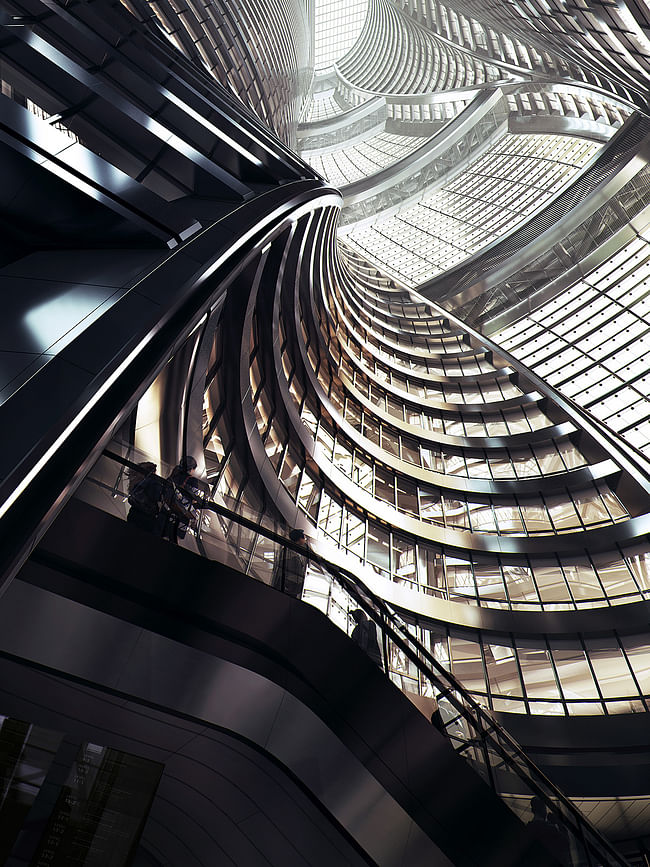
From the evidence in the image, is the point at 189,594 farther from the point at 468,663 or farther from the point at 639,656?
the point at 639,656

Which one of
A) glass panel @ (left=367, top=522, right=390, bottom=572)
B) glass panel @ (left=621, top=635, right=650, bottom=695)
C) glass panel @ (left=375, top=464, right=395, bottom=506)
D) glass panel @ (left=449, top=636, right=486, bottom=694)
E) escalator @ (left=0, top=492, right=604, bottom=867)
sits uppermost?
glass panel @ (left=375, top=464, right=395, bottom=506)

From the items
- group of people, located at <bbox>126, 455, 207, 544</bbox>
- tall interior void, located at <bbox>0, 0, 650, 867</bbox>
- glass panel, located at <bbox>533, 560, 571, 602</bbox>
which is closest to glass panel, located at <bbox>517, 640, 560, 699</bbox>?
tall interior void, located at <bbox>0, 0, 650, 867</bbox>

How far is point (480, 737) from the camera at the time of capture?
25.0 feet

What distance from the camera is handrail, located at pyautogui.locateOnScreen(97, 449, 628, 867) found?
718cm

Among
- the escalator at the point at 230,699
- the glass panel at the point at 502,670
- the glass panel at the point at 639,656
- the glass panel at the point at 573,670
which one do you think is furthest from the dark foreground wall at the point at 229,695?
the glass panel at the point at 639,656

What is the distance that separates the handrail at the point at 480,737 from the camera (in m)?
7.18

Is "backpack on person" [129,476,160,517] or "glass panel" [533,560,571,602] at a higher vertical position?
"glass panel" [533,560,571,602]

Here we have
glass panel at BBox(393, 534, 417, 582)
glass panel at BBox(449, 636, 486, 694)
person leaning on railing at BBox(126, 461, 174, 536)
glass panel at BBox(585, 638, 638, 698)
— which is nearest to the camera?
person leaning on railing at BBox(126, 461, 174, 536)

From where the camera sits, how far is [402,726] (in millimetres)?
6844

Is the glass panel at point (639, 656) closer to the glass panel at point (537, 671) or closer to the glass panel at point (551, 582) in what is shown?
the glass panel at point (551, 582)

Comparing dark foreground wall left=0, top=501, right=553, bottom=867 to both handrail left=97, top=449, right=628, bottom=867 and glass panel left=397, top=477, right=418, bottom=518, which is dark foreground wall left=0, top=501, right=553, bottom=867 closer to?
handrail left=97, top=449, right=628, bottom=867

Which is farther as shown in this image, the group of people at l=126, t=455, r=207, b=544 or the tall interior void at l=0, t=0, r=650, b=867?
the group of people at l=126, t=455, r=207, b=544

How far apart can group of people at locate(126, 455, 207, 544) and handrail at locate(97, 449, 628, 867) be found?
0.64ft

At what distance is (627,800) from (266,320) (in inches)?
612
